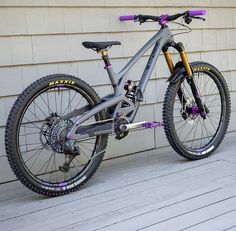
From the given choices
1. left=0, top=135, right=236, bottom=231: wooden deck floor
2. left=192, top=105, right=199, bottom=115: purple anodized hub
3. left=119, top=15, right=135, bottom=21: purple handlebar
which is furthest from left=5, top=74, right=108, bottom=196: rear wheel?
left=192, top=105, right=199, bottom=115: purple anodized hub

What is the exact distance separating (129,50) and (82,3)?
56 cm

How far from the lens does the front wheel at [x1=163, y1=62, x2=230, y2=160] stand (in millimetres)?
3385

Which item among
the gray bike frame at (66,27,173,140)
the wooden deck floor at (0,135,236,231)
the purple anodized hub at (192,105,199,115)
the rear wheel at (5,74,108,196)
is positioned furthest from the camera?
the purple anodized hub at (192,105,199,115)

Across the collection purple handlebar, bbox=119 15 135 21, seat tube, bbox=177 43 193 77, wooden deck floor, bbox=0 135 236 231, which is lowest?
wooden deck floor, bbox=0 135 236 231

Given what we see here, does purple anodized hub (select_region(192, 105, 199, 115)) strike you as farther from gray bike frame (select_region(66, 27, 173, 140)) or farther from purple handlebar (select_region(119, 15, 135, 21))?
purple handlebar (select_region(119, 15, 135, 21))

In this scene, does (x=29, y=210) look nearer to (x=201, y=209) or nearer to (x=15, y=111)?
(x=15, y=111)

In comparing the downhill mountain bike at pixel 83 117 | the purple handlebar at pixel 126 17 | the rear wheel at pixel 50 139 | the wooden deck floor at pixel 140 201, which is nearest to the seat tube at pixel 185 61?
the downhill mountain bike at pixel 83 117

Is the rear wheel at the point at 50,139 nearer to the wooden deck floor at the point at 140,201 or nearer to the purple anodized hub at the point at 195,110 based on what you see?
the wooden deck floor at the point at 140,201

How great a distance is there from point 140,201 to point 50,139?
2.24 feet

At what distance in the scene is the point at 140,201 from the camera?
107 inches

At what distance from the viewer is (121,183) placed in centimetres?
308

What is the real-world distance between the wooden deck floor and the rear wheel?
12 cm

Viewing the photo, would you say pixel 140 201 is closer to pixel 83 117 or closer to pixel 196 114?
pixel 83 117

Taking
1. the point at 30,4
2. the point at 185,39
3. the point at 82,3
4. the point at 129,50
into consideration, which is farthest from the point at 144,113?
the point at 30,4
